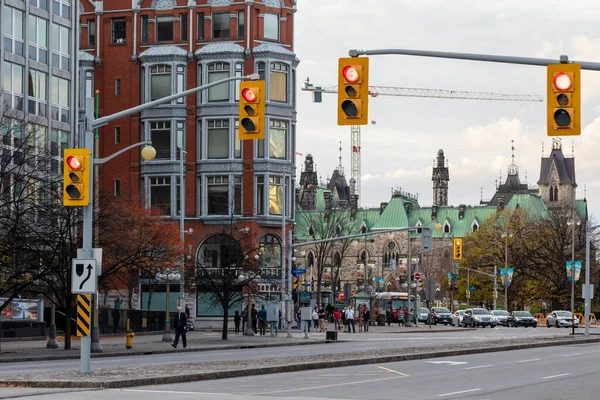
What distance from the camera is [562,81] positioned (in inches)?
747

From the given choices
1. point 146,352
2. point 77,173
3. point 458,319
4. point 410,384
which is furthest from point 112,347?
point 458,319

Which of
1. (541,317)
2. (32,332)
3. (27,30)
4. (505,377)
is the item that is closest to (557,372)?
(505,377)

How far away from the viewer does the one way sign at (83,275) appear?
24.7 meters

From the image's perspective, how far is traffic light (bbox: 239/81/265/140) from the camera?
2255cm

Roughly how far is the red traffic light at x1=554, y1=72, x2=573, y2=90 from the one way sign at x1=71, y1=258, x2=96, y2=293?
10892 mm

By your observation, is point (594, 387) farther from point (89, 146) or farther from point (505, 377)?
point (89, 146)

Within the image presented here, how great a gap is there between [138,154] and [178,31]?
8.62 m

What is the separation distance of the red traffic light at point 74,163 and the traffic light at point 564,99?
32.9 feet

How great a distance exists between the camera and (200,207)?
7525cm

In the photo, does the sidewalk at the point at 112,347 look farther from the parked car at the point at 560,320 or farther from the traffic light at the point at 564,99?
the parked car at the point at 560,320

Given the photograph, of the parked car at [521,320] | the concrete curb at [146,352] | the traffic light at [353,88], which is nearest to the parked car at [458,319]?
the parked car at [521,320]

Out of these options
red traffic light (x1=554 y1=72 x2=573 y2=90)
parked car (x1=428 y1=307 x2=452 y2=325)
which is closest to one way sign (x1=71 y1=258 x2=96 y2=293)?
red traffic light (x1=554 y1=72 x2=573 y2=90)

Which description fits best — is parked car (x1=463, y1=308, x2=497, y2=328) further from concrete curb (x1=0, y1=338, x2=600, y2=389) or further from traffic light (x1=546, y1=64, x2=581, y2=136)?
traffic light (x1=546, y1=64, x2=581, y2=136)

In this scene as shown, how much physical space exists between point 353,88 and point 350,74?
0.82 feet
